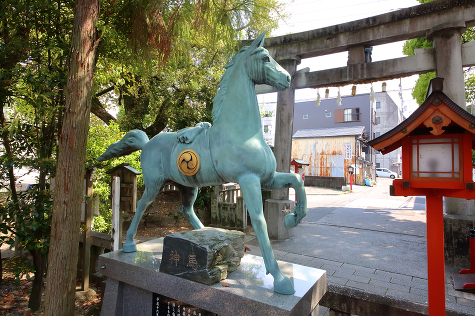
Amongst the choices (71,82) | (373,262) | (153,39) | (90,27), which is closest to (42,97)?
(71,82)

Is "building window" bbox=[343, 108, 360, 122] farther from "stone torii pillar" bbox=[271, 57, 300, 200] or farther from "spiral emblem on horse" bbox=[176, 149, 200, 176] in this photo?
"spiral emblem on horse" bbox=[176, 149, 200, 176]

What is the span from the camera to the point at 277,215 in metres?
6.52

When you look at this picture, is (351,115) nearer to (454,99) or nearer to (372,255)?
(454,99)

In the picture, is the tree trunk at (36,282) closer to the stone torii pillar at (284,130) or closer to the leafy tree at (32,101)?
the leafy tree at (32,101)

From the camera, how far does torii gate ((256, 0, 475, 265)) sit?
16.5ft

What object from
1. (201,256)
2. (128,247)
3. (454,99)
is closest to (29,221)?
(128,247)

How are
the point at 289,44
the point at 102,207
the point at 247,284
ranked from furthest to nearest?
1. the point at 289,44
2. the point at 102,207
3. the point at 247,284

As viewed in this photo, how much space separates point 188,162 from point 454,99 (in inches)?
200

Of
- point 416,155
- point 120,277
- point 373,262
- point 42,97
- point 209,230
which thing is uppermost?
point 42,97

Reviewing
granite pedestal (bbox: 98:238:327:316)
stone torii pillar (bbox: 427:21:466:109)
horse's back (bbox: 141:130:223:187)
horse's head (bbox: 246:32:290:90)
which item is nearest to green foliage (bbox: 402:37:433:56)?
stone torii pillar (bbox: 427:21:466:109)

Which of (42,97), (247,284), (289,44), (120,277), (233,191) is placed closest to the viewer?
(247,284)

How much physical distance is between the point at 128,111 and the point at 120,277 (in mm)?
7149

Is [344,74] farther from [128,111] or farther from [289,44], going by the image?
[128,111]

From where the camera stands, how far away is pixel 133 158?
21.0 ft
